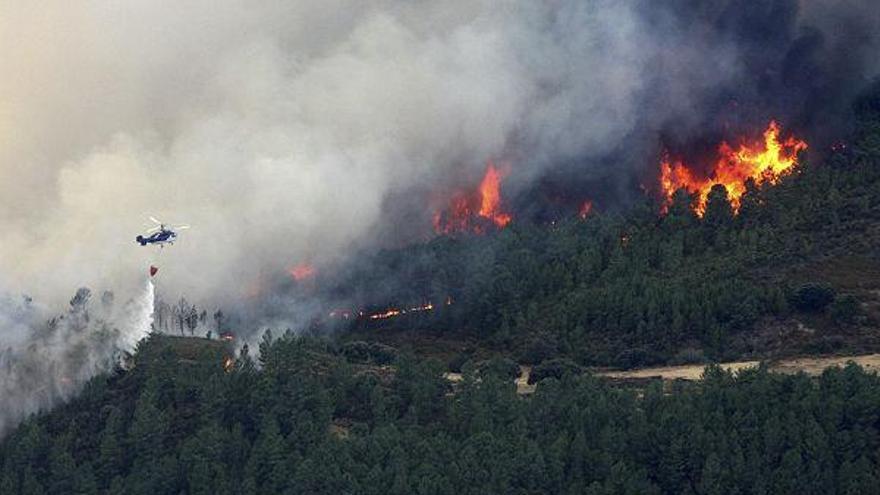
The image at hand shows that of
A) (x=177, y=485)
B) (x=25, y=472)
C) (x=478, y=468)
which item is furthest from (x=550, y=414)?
(x=25, y=472)

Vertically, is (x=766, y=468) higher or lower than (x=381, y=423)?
lower

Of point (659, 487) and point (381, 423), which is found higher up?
point (381, 423)

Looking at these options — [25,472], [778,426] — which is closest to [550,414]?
[778,426]

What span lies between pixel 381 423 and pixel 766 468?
4996 centimetres

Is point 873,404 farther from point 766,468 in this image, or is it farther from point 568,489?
point 568,489

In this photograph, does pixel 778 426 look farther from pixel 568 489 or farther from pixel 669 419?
pixel 568 489

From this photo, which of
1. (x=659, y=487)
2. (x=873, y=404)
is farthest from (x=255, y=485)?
(x=873, y=404)

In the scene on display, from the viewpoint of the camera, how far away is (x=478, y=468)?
179m

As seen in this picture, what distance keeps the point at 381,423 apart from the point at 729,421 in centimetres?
4402

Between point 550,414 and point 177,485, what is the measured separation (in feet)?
153

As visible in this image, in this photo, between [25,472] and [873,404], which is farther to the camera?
[25,472]

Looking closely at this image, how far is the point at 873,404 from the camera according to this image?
180 metres

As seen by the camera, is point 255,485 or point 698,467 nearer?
point 698,467

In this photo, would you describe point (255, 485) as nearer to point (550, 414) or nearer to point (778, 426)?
point (550, 414)
